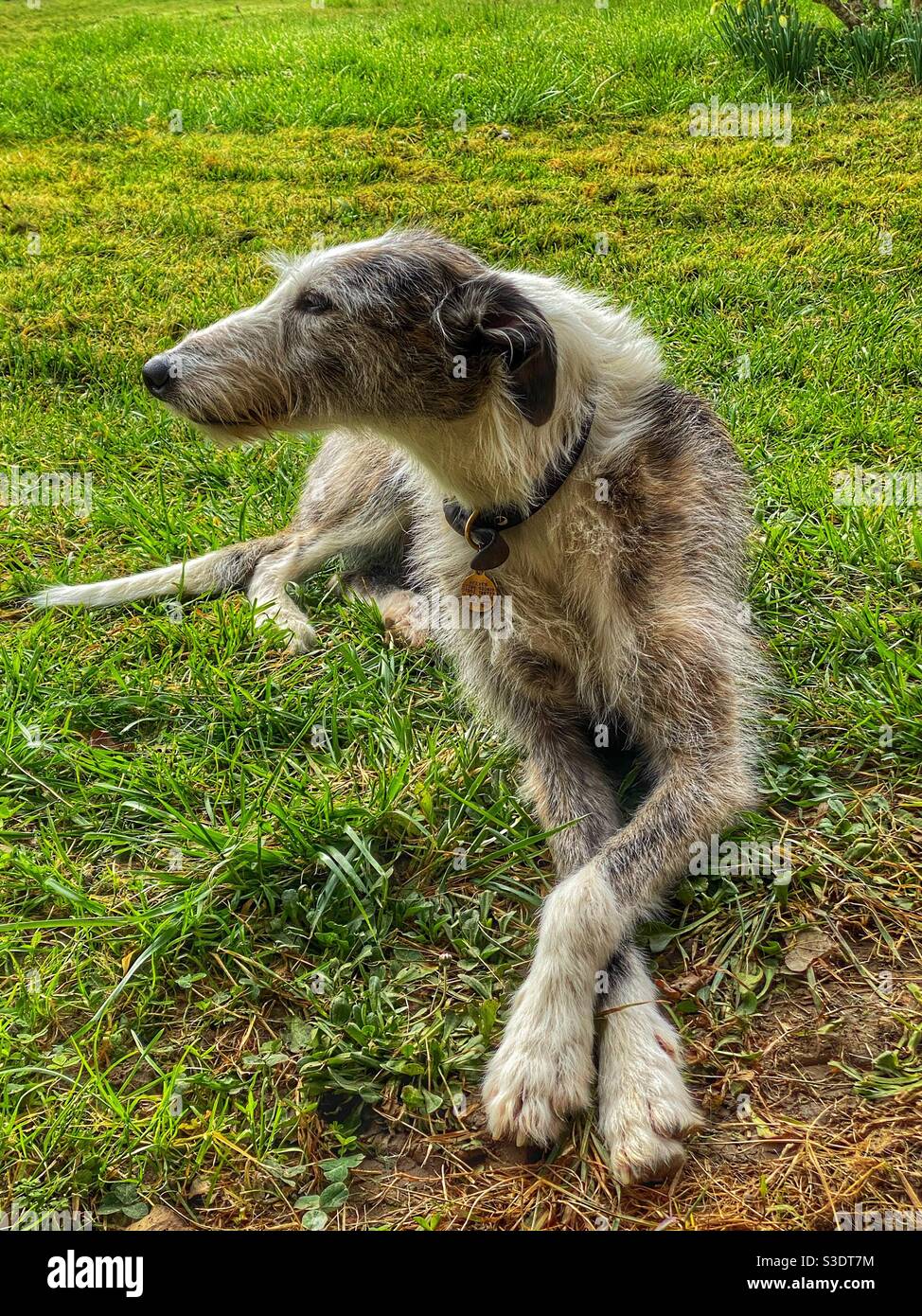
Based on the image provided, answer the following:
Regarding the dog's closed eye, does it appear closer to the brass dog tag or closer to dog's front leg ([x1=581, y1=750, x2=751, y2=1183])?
the brass dog tag

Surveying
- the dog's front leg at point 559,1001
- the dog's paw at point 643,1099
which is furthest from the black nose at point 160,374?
the dog's paw at point 643,1099

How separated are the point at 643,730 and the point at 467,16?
357 inches

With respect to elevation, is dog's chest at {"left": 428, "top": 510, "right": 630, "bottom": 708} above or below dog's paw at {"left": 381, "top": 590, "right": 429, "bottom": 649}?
above

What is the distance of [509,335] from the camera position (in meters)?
2.86

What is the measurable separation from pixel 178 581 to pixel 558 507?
1.89m

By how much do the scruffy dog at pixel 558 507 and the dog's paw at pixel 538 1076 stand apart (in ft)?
0.49

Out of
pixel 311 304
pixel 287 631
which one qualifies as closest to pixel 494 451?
pixel 311 304

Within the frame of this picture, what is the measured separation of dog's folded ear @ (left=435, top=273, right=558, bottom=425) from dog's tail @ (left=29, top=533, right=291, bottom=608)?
1740 millimetres

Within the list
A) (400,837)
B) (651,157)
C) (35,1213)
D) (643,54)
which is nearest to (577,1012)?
(400,837)

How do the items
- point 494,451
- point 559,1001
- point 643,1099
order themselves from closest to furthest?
point 643,1099 → point 559,1001 → point 494,451

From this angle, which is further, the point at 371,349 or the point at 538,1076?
the point at 371,349

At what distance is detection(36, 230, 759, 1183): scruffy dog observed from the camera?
2.88 meters

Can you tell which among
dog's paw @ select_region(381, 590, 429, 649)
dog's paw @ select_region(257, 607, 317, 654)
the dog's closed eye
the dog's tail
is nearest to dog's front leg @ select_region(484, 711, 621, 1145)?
dog's paw @ select_region(381, 590, 429, 649)

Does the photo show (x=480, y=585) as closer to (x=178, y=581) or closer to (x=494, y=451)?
(x=494, y=451)
